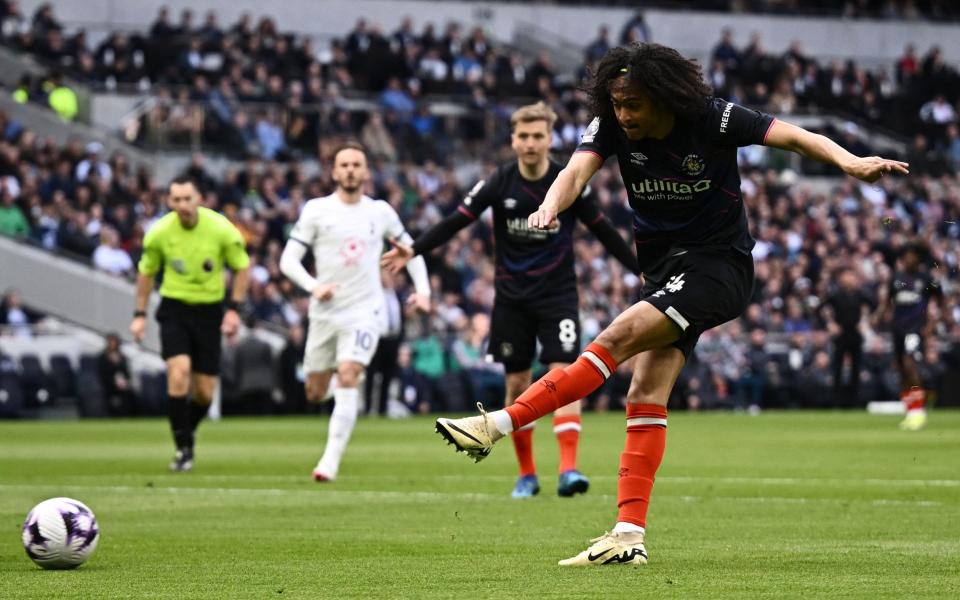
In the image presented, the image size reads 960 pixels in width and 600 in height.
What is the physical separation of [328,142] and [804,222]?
35.4ft

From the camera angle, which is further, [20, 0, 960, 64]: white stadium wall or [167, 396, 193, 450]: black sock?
[20, 0, 960, 64]: white stadium wall

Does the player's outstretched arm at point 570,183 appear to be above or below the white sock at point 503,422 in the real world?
above

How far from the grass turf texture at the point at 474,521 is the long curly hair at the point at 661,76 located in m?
2.06

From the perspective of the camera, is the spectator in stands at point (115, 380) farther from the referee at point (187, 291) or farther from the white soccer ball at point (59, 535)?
the white soccer ball at point (59, 535)

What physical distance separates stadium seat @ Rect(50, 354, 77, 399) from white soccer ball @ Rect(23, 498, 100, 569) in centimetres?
2017

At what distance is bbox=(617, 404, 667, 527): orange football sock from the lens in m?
7.93

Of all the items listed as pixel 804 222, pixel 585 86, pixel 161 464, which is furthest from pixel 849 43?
pixel 585 86

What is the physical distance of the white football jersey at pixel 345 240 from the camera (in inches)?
568

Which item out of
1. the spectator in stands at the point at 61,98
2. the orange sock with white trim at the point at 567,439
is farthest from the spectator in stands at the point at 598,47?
the orange sock with white trim at the point at 567,439

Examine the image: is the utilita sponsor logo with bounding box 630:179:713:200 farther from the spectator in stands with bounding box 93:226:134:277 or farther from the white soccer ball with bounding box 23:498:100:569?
the spectator in stands with bounding box 93:226:134:277

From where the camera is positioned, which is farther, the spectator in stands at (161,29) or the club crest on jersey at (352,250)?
the spectator in stands at (161,29)

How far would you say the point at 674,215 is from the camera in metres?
8.00

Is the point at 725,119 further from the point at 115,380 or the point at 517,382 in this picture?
the point at 115,380

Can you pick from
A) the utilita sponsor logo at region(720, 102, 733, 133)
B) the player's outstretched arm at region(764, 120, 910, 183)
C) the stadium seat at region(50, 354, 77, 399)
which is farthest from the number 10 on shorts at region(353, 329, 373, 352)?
the stadium seat at region(50, 354, 77, 399)
